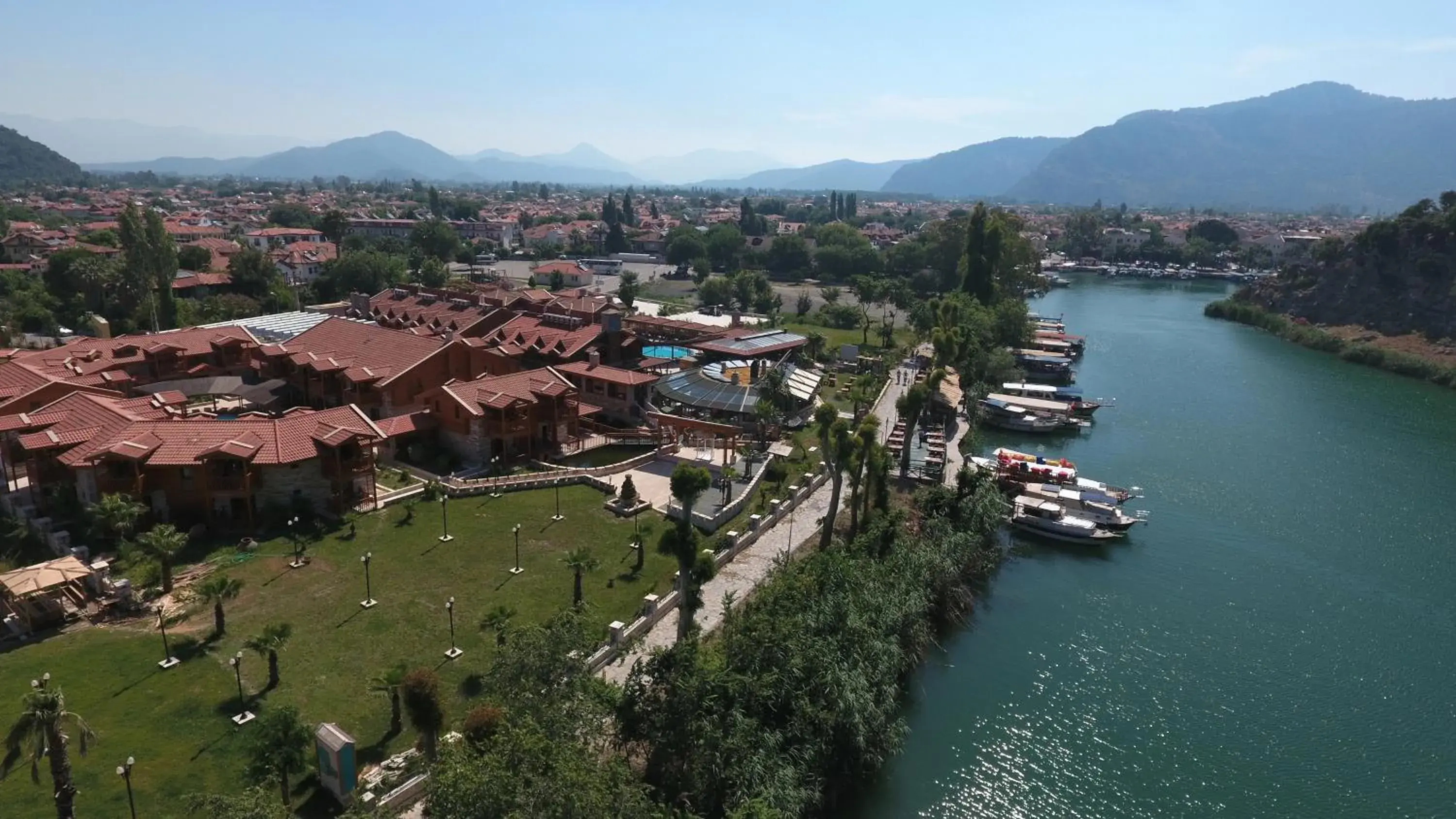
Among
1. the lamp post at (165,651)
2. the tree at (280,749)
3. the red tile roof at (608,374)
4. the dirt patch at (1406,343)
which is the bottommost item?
the lamp post at (165,651)

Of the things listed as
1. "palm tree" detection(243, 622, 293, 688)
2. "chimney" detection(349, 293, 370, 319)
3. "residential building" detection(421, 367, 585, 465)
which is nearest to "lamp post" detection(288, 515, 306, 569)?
"palm tree" detection(243, 622, 293, 688)

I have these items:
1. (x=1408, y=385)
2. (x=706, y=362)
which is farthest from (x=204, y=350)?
(x=1408, y=385)

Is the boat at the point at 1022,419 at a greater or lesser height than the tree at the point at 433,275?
lesser

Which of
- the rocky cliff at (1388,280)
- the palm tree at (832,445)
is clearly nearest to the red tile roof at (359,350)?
the palm tree at (832,445)

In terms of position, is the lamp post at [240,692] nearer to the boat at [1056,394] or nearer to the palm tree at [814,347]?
the palm tree at [814,347]

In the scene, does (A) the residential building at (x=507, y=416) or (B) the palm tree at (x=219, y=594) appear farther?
(A) the residential building at (x=507, y=416)

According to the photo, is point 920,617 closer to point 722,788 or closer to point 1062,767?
point 1062,767
